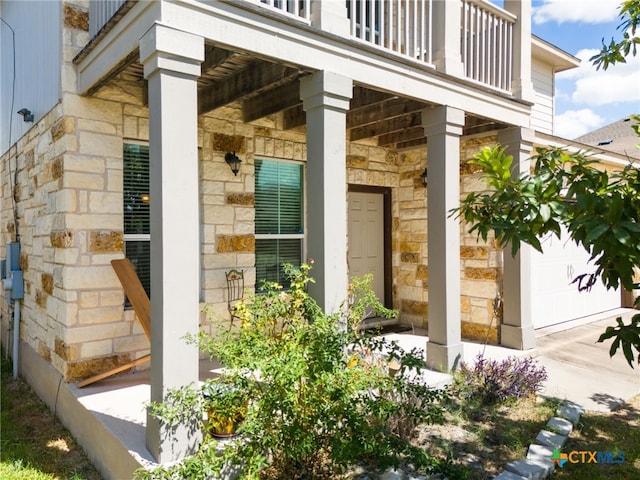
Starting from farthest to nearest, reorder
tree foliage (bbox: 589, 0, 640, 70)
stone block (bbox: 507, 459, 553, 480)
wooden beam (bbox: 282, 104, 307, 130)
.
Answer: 1. wooden beam (bbox: 282, 104, 307, 130)
2. stone block (bbox: 507, 459, 553, 480)
3. tree foliage (bbox: 589, 0, 640, 70)

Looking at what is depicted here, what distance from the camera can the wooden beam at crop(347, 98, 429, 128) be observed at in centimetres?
469

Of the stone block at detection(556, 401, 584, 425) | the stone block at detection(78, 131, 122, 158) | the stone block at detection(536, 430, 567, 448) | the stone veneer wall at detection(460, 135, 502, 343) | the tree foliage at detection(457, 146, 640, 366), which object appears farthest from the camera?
the stone veneer wall at detection(460, 135, 502, 343)

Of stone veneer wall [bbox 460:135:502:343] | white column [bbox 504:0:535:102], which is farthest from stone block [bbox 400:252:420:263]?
white column [bbox 504:0:535:102]

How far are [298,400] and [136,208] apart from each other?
2.87 m

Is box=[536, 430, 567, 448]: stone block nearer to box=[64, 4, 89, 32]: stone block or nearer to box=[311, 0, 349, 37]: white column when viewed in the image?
box=[311, 0, 349, 37]: white column

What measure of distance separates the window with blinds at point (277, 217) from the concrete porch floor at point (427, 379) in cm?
146

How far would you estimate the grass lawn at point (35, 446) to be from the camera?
128 inches

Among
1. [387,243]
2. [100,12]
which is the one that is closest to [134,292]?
[100,12]

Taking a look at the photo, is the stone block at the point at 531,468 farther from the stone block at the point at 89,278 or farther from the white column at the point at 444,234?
the stone block at the point at 89,278

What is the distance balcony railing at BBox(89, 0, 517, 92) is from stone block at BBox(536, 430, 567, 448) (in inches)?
138

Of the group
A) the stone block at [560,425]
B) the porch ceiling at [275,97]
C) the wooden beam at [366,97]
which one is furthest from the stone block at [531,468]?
the wooden beam at [366,97]

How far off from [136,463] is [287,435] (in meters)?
1.02

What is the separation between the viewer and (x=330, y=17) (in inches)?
140

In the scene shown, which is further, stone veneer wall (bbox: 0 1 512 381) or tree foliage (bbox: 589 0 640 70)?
stone veneer wall (bbox: 0 1 512 381)
